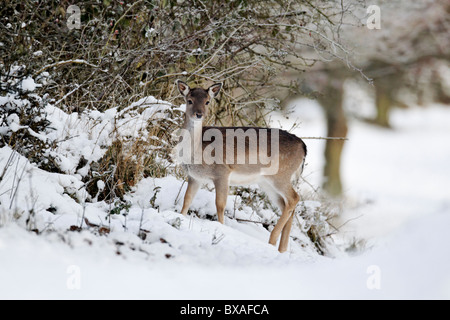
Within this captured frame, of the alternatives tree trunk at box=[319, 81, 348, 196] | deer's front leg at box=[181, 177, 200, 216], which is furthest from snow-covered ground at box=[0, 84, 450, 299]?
tree trunk at box=[319, 81, 348, 196]

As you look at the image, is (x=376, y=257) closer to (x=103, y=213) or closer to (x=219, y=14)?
(x=103, y=213)

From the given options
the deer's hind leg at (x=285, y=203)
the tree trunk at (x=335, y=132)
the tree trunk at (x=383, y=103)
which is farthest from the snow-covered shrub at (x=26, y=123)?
the tree trunk at (x=383, y=103)

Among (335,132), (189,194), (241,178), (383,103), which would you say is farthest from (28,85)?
(383,103)

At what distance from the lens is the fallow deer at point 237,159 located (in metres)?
6.20

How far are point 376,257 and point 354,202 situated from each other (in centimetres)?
555

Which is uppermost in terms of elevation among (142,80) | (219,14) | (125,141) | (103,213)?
(219,14)

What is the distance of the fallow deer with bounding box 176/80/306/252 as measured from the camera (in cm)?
620

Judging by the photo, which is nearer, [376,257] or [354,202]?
[376,257]

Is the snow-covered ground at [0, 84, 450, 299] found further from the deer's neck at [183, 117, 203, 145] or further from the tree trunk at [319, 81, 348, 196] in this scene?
the tree trunk at [319, 81, 348, 196]

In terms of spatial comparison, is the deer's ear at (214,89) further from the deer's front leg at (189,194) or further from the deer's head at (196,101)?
the deer's front leg at (189,194)

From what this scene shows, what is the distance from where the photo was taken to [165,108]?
265 inches

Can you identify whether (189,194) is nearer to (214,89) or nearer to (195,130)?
(195,130)
